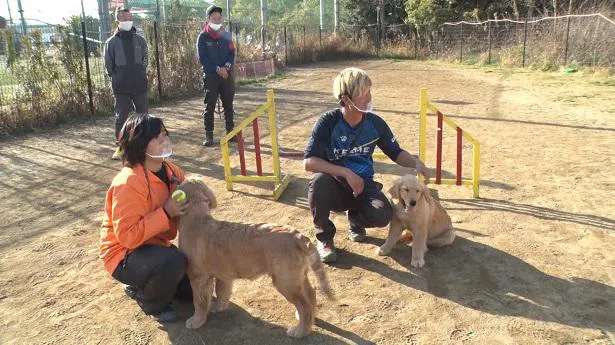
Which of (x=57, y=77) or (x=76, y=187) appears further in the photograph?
(x=57, y=77)

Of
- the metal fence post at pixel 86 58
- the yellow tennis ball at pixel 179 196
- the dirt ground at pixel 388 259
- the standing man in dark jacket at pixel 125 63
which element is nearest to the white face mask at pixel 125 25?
the standing man in dark jacket at pixel 125 63

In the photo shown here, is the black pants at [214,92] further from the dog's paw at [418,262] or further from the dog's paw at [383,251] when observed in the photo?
the dog's paw at [418,262]

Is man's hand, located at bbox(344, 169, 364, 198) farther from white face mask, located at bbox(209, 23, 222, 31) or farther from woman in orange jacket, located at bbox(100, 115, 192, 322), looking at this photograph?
white face mask, located at bbox(209, 23, 222, 31)

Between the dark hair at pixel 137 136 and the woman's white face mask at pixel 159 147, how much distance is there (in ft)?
0.08

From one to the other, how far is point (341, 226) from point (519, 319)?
2.04 m

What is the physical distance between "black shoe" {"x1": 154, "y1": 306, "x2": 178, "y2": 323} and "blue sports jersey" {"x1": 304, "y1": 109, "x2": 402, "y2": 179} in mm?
1626

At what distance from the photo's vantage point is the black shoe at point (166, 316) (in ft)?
11.2

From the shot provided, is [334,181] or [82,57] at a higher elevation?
[82,57]

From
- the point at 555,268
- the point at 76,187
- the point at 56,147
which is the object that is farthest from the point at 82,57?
the point at 555,268

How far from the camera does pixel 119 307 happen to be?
3.66 meters

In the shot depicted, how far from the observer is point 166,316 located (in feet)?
11.2

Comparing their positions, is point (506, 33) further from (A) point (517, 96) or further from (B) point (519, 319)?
(B) point (519, 319)

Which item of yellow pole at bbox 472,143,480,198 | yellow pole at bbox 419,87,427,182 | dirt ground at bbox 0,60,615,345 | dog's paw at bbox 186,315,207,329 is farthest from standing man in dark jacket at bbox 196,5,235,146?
dog's paw at bbox 186,315,207,329

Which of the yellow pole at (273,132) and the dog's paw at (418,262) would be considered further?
the yellow pole at (273,132)
